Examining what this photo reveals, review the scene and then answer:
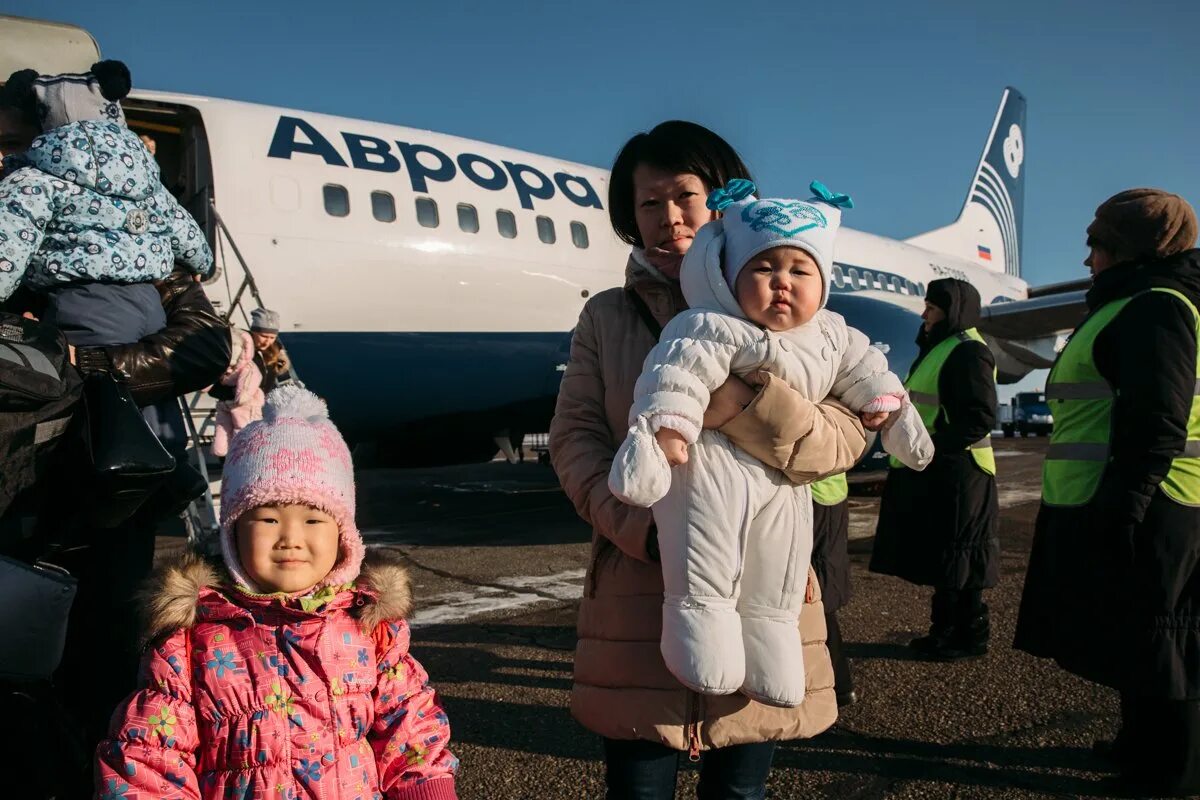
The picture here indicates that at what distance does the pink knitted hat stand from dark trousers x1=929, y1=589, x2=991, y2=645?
2.96 m

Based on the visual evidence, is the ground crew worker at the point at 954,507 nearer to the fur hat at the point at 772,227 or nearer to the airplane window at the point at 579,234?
the fur hat at the point at 772,227

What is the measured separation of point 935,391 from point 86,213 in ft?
11.2

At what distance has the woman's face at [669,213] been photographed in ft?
5.90

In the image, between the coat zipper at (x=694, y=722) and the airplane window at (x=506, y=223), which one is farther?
the airplane window at (x=506, y=223)

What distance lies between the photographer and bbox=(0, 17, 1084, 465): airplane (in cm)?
692

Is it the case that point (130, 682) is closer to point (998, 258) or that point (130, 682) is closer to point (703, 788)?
point (703, 788)

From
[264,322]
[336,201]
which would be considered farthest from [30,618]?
[336,201]

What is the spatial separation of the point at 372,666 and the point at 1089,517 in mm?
2215

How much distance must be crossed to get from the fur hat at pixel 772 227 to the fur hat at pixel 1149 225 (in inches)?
66.2

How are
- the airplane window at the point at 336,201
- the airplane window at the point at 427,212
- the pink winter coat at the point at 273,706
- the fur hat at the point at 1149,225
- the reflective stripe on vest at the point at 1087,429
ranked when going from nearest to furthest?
the pink winter coat at the point at 273,706 → the reflective stripe on vest at the point at 1087,429 → the fur hat at the point at 1149,225 → the airplane window at the point at 336,201 → the airplane window at the point at 427,212

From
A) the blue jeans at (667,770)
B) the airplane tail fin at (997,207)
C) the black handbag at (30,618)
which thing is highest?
the airplane tail fin at (997,207)

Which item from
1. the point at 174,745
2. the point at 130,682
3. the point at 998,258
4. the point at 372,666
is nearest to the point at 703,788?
the point at 372,666

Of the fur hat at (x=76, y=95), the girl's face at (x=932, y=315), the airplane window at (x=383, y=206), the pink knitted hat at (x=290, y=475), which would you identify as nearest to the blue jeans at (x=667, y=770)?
the pink knitted hat at (x=290, y=475)

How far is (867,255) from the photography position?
14.3 m
